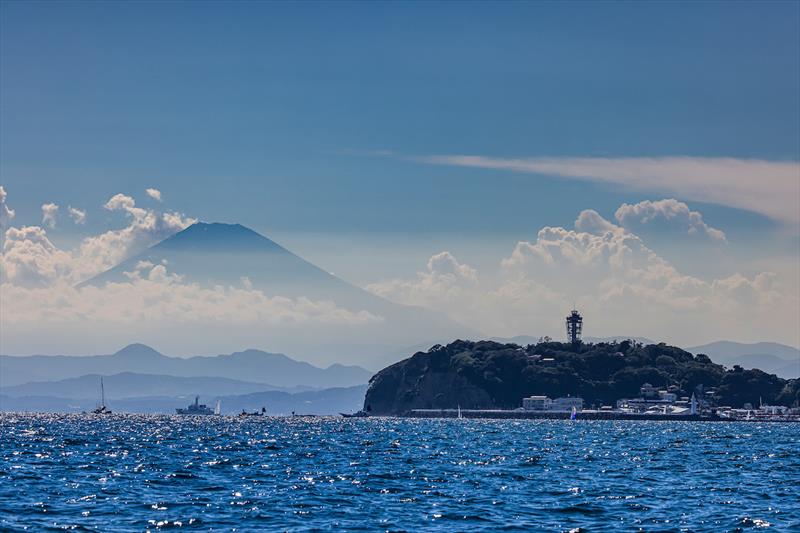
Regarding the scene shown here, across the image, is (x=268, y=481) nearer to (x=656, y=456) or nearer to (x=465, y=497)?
(x=465, y=497)

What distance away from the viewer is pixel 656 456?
14138 centimetres

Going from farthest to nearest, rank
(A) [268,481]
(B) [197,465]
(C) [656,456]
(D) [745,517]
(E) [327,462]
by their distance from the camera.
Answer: (C) [656,456] < (E) [327,462] < (B) [197,465] < (A) [268,481] < (D) [745,517]

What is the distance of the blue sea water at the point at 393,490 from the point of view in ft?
239

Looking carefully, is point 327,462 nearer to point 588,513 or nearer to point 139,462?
point 139,462

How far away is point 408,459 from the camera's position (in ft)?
422

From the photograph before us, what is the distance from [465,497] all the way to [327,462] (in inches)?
1604

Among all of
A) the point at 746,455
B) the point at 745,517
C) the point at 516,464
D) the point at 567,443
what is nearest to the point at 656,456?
the point at 746,455

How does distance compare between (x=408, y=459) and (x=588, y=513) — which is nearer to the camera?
(x=588, y=513)

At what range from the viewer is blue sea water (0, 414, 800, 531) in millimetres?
72812

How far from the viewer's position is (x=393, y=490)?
299 ft

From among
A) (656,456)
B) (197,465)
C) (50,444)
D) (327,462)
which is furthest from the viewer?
(50,444)

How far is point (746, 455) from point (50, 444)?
292ft

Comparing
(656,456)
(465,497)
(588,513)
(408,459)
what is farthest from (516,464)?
(588,513)

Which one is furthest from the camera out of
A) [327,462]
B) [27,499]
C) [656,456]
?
[656,456]
